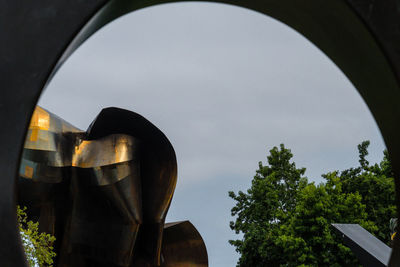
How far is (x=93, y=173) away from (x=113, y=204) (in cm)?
106

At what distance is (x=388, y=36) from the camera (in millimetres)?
4883

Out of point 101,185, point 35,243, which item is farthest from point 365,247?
point 35,243

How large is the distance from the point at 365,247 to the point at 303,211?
13.5 meters

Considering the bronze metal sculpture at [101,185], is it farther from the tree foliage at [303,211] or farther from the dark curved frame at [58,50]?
the tree foliage at [303,211]

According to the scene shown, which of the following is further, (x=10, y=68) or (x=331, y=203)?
(x=331, y=203)

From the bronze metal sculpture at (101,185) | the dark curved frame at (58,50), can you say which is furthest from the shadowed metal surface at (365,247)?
the dark curved frame at (58,50)

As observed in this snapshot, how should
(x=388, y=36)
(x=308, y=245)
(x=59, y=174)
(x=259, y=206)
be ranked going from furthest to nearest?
(x=259, y=206) < (x=308, y=245) < (x=59, y=174) < (x=388, y=36)

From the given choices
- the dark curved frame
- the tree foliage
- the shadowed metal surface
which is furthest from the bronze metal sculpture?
the tree foliage

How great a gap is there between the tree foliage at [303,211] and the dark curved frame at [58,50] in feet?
67.9

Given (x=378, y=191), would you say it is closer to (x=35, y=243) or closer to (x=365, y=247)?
(x=365, y=247)

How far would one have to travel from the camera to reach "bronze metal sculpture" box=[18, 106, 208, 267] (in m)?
12.0

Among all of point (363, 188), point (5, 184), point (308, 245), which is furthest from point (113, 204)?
point (363, 188)

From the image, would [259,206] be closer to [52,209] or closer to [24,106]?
[52,209]

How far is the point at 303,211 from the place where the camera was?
26172 mm
